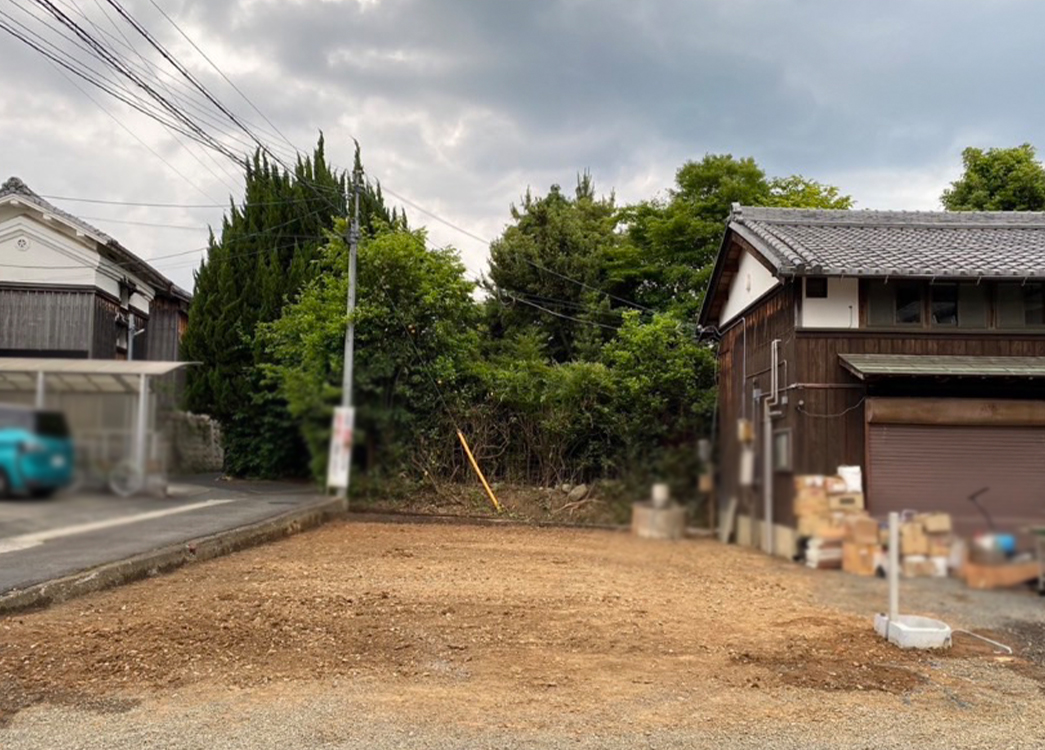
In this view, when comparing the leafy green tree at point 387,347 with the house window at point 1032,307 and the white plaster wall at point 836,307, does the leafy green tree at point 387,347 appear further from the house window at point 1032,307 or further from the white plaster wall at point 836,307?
the house window at point 1032,307

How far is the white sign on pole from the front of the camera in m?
1.53

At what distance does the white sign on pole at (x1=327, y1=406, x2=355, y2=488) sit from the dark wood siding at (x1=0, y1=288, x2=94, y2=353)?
0.62 m

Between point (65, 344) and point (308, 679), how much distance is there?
6.74 meters

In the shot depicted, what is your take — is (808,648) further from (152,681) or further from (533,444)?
(533,444)

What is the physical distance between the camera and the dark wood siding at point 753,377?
196cm

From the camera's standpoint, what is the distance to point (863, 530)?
2.50 metres

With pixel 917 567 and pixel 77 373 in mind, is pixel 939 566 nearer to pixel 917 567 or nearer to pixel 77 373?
pixel 917 567

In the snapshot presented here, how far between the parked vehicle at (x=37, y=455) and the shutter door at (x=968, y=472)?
86.1 inches

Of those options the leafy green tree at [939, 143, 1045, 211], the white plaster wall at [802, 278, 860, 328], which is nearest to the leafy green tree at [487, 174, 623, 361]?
the white plaster wall at [802, 278, 860, 328]

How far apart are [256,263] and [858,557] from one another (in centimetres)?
216

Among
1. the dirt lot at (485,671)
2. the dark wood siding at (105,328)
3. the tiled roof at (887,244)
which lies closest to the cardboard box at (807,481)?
the tiled roof at (887,244)

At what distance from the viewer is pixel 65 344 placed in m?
1.70

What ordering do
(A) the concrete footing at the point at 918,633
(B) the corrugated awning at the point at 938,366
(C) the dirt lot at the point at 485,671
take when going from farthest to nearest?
(A) the concrete footing at the point at 918,633 < (C) the dirt lot at the point at 485,671 < (B) the corrugated awning at the point at 938,366

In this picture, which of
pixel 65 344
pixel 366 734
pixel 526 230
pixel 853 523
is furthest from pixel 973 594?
pixel 366 734
